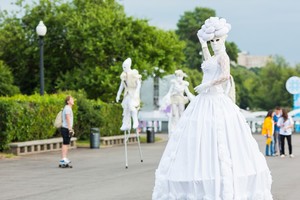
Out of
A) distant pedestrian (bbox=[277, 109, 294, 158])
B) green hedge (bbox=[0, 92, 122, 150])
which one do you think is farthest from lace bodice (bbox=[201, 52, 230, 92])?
green hedge (bbox=[0, 92, 122, 150])

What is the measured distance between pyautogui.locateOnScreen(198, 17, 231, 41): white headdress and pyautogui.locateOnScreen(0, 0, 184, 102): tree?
23.6 metres

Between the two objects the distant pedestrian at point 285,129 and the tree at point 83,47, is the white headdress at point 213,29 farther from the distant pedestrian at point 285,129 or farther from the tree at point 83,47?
the tree at point 83,47

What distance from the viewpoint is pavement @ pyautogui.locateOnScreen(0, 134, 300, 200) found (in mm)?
13203

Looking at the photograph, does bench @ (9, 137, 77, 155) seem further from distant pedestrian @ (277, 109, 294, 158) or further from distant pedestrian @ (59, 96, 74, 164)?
distant pedestrian @ (277, 109, 294, 158)

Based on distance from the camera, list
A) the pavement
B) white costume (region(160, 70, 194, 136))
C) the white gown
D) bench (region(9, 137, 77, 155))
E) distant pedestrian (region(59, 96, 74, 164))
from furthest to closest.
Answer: white costume (region(160, 70, 194, 136)), bench (region(9, 137, 77, 155)), distant pedestrian (region(59, 96, 74, 164)), the pavement, the white gown

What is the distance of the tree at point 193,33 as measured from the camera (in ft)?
301

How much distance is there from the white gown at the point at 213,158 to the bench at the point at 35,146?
45.4ft

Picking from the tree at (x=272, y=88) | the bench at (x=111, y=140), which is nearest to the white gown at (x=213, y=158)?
the bench at (x=111, y=140)

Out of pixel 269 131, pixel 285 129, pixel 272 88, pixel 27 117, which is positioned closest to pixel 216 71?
pixel 285 129

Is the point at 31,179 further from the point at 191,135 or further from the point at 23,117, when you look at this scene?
the point at 23,117

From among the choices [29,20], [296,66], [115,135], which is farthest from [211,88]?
[296,66]

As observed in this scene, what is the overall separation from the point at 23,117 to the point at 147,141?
10177mm

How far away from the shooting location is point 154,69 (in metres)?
37.2

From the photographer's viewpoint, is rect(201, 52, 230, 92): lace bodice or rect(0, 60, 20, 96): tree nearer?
rect(201, 52, 230, 92): lace bodice
